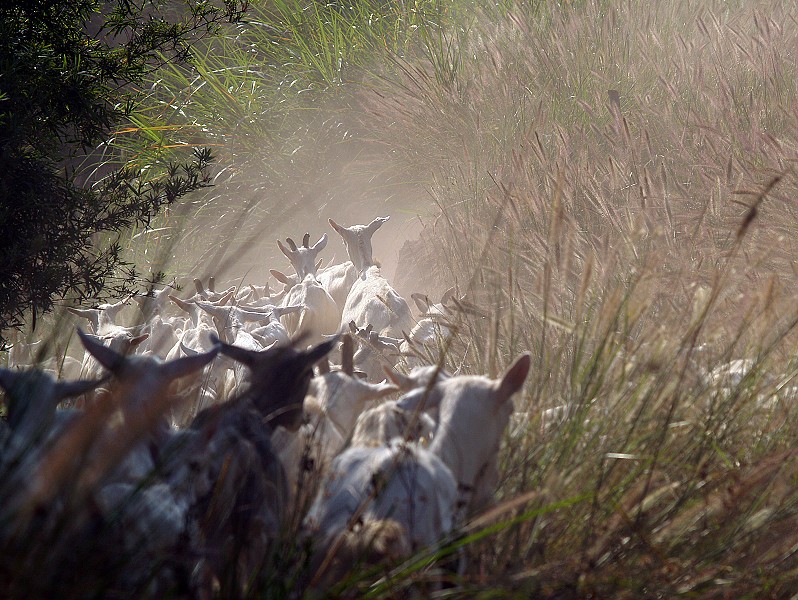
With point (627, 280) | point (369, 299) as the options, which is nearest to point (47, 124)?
point (627, 280)

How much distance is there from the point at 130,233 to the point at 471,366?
7.80 m

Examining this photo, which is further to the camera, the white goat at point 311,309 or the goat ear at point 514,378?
the white goat at point 311,309

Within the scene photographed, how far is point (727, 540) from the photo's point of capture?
259 cm

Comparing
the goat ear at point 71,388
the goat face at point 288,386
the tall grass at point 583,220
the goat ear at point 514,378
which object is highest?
the goat ear at point 71,388

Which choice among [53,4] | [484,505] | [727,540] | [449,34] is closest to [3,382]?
[484,505]

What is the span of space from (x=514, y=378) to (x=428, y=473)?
535mm

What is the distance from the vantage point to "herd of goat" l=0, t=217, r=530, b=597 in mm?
1952

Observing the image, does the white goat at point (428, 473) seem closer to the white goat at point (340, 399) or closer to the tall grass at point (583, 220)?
the tall grass at point (583, 220)

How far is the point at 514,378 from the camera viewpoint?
306cm

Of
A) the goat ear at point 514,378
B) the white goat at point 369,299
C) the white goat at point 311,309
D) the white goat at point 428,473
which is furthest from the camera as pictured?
the white goat at point 311,309

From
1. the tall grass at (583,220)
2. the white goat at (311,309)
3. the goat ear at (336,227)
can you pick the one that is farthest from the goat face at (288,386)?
the goat ear at (336,227)

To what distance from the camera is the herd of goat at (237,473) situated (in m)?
1.95

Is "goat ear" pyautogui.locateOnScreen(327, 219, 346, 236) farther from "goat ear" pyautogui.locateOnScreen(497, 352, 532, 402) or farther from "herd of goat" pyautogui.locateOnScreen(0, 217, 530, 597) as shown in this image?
"goat ear" pyautogui.locateOnScreen(497, 352, 532, 402)

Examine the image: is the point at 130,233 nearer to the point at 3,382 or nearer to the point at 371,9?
the point at 371,9
